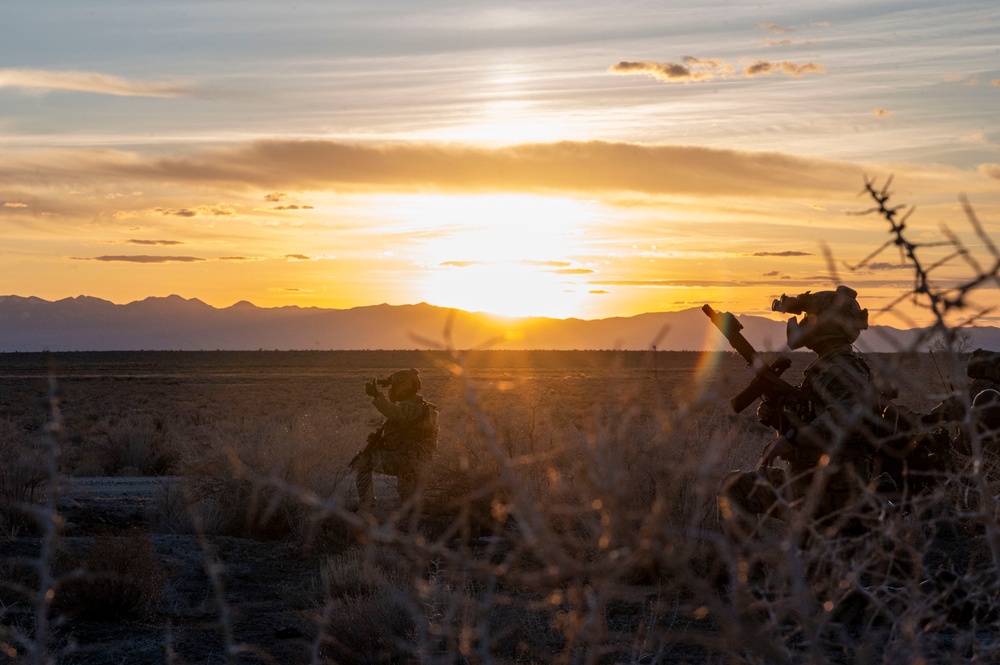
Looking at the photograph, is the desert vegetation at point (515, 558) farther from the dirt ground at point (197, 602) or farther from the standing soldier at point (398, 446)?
the standing soldier at point (398, 446)

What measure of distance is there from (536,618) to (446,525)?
3692 mm

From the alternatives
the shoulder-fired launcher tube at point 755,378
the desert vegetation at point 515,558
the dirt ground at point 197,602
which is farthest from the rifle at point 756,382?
the dirt ground at point 197,602

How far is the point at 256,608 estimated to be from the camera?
298 inches

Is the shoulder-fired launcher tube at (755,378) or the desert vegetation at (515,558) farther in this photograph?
the shoulder-fired launcher tube at (755,378)

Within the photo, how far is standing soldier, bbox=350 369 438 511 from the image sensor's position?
10.7 metres

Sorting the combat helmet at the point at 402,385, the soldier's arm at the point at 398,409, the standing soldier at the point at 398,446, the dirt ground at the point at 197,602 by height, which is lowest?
the dirt ground at the point at 197,602

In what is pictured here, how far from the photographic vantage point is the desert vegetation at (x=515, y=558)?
257 centimetres

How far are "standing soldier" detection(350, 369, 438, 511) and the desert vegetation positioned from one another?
0.43 meters

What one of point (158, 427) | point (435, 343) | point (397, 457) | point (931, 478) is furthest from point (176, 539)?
point (158, 427)

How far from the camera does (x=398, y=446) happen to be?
10859 millimetres

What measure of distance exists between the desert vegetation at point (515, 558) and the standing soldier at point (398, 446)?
431 mm

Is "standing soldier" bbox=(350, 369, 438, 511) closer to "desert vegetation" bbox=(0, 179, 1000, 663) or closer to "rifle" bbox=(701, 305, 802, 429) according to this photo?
"desert vegetation" bbox=(0, 179, 1000, 663)

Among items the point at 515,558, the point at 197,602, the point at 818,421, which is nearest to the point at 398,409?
the point at 197,602

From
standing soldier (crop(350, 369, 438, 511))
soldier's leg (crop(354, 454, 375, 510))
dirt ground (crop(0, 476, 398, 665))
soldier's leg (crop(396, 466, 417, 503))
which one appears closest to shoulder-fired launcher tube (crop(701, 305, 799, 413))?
dirt ground (crop(0, 476, 398, 665))
